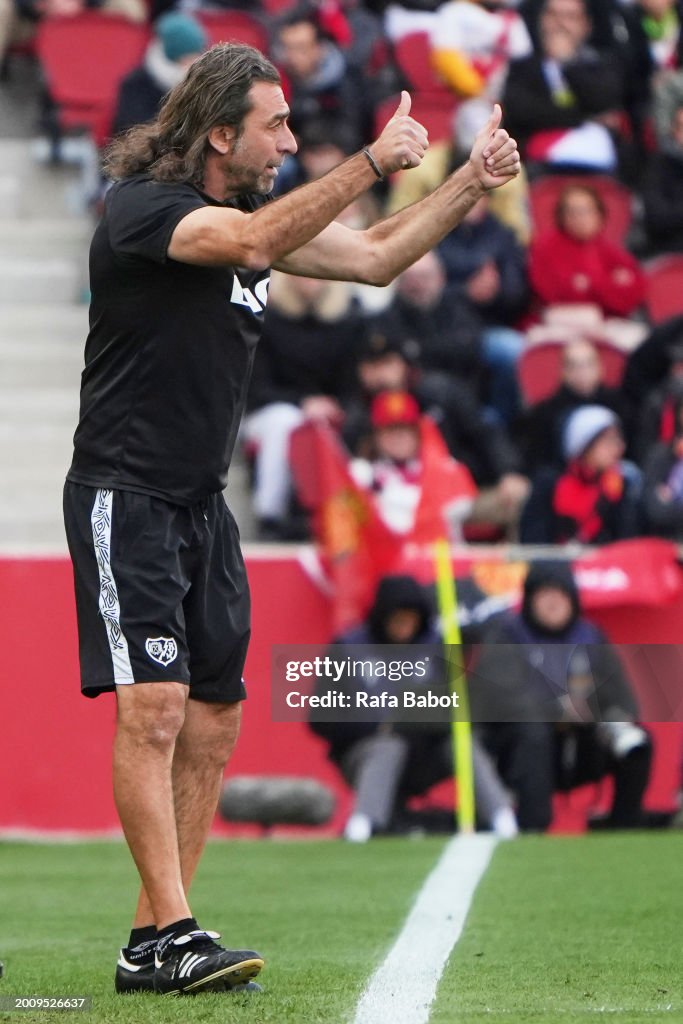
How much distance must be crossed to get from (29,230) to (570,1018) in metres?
9.43

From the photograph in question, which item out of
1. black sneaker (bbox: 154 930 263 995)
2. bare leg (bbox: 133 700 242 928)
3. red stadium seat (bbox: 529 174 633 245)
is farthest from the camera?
red stadium seat (bbox: 529 174 633 245)

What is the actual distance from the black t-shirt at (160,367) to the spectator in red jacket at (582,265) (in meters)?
7.14

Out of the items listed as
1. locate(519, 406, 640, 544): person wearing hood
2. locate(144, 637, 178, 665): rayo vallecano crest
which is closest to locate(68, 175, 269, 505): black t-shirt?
locate(144, 637, 178, 665): rayo vallecano crest

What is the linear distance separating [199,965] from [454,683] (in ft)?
17.0

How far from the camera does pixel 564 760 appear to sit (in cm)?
897

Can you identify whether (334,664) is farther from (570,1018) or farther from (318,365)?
(570,1018)

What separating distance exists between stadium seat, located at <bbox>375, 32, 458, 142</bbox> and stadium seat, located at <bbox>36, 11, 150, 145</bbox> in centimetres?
165

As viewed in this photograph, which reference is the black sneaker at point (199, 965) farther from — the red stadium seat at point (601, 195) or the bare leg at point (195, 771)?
the red stadium seat at point (601, 195)

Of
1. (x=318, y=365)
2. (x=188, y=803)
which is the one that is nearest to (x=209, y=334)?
(x=188, y=803)

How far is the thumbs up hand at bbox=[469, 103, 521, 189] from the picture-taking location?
4.45 meters

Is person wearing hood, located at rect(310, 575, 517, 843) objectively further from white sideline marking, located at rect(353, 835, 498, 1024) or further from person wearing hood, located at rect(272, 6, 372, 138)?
person wearing hood, located at rect(272, 6, 372, 138)

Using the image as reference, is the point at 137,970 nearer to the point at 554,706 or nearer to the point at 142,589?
the point at 142,589

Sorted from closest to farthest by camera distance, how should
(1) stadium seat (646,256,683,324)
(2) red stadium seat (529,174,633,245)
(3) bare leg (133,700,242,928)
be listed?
1. (3) bare leg (133,700,242,928)
2. (1) stadium seat (646,256,683,324)
3. (2) red stadium seat (529,174,633,245)

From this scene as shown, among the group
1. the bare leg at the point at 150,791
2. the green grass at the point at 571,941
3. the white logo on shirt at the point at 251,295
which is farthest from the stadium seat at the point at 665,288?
the bare leg at the point at 150,791
